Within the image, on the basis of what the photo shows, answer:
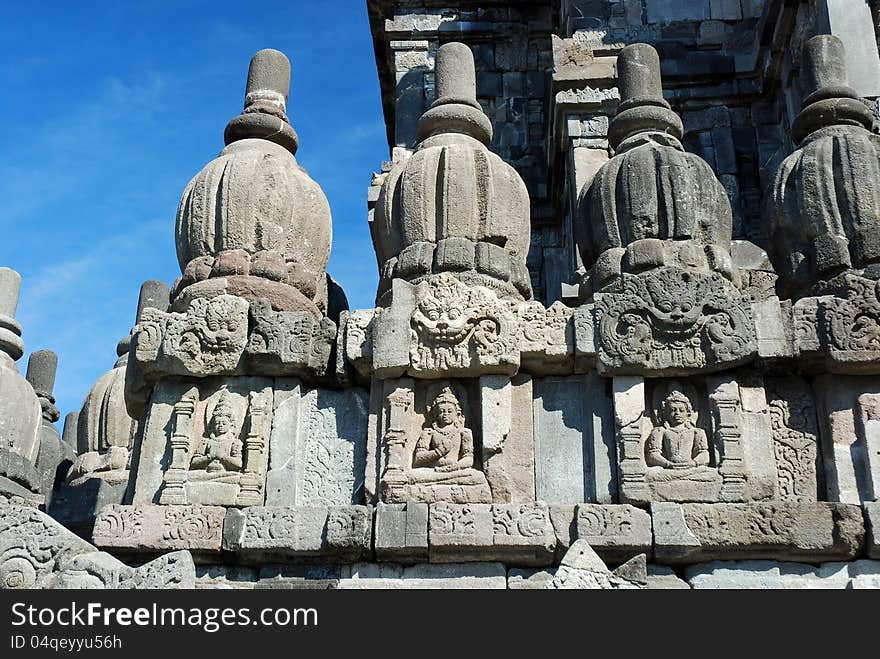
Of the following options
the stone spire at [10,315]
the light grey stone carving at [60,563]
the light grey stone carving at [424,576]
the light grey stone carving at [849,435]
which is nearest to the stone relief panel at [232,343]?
the light grey stone carving at [60,563]

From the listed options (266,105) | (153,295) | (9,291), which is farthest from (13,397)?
(266,105)

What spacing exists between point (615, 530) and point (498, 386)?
1.19 metres

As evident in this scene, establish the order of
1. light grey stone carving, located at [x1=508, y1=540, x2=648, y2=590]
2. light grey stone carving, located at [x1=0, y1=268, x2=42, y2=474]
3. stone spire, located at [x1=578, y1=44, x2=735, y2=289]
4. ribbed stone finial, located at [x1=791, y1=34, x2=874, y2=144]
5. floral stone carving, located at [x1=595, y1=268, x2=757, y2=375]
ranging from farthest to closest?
light grey stone carving, located at [x1=0, y1=268, x2=42, y2=474], ribbed stone finial, located at [x1=791, y1=34, x2=874, y2=144], stone spire, located at [x1=578, y1=44, x2=735, y2=289], floral stone carving, located at [x1=595, y1=268, x2=757, y2=375], light grey stone carving, located at [x1=508, y1=540, x2=648, y2=590]

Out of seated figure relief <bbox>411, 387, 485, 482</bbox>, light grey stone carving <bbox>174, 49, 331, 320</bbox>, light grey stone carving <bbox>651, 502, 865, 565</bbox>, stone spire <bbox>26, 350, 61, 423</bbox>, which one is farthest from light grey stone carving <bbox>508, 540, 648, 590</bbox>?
stone spire <bbox>26, 350, 61, 423</bbox>

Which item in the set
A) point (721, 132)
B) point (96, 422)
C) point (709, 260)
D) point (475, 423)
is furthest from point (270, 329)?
point (721, 132)

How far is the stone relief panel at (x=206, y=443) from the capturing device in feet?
21.8

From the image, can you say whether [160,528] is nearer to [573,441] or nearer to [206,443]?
[206,443]

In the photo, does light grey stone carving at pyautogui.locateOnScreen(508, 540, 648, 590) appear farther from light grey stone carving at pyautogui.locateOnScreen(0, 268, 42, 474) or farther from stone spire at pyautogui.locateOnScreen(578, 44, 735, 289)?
light grey stone carving at pyautogui.locateOnScreen(0, 268, 42, 474)

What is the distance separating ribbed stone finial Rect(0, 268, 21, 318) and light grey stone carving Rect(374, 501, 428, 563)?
4.87 meters

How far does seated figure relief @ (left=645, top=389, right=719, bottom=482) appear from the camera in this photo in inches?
252

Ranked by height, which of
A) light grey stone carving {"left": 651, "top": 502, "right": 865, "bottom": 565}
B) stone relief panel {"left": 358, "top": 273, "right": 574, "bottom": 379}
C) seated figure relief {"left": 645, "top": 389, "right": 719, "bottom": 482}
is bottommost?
light grey stone carving {"left": 651, "top": 502, "right": 865, "bottom": 565}

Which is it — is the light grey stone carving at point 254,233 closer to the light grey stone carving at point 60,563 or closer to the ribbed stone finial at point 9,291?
the light grey stone carving at point 60,563

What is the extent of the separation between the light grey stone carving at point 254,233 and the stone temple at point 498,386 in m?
0.02

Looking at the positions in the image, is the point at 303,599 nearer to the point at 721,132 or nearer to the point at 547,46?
the point at 721,132
